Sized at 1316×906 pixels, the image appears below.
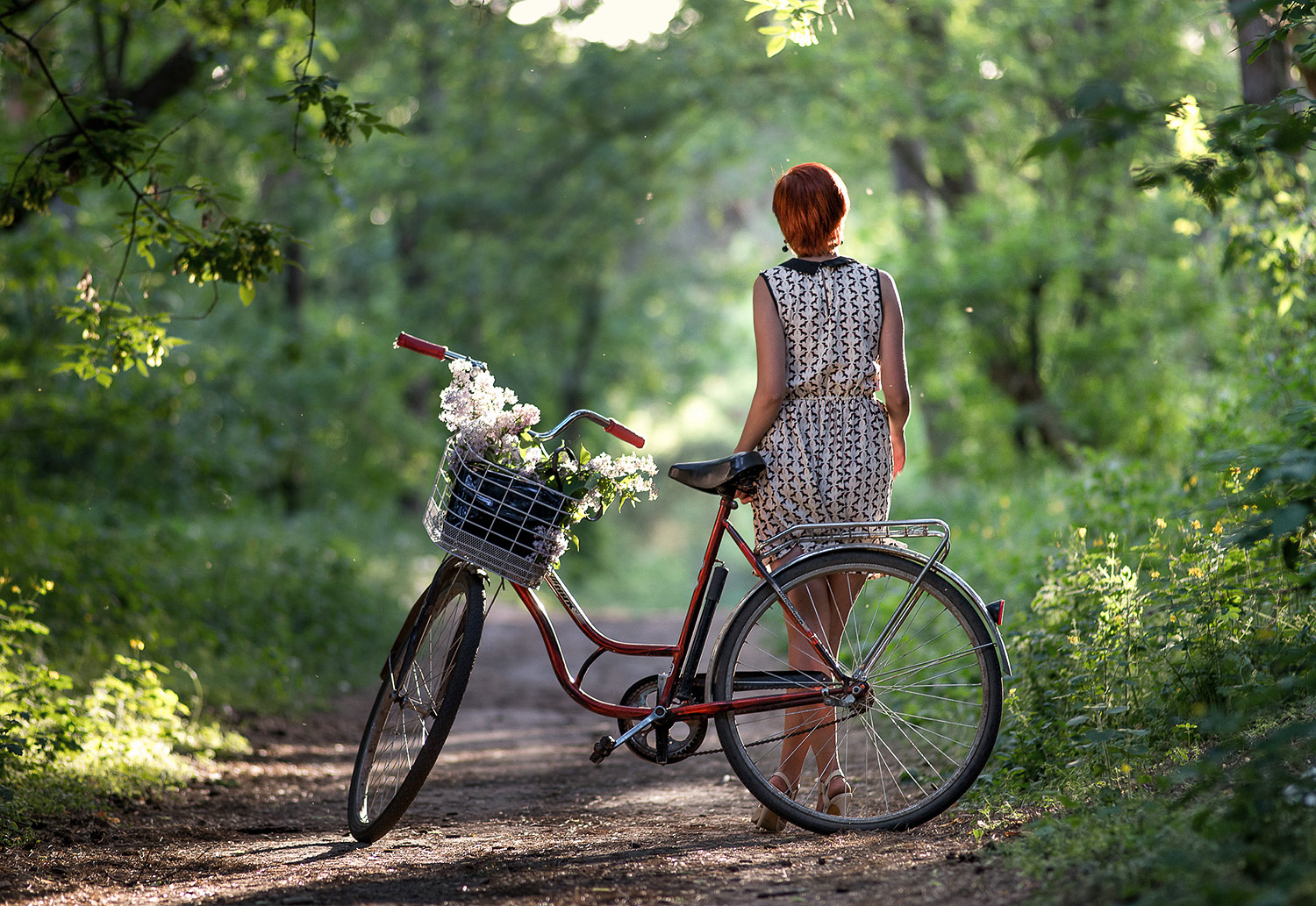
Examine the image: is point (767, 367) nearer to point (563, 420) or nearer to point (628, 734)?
point (563, 420)

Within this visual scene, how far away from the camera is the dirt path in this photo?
3.26 meters

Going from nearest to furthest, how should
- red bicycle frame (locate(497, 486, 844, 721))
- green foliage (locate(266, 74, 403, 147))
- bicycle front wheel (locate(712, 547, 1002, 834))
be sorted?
bicycle front wheel (locate(712, 547, 1002, 834))
red bicycle frame (locate(497, 486, 844, 721))
green foliage (locate(266, 74, 403, 147))

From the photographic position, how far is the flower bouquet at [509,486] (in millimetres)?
3760

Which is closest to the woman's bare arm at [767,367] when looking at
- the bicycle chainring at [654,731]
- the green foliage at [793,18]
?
the bicycle chainring at [654,731]

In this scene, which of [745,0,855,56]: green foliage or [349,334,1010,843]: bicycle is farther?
[745,0,855,56]: green foliage

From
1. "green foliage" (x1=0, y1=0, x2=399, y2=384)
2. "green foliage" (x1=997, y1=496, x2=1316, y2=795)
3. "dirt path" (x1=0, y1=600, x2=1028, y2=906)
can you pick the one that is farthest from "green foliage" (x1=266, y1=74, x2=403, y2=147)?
"green foliage" (x1=997, y1=496, x2=1316, y2=795)

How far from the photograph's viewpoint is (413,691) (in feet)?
13.6

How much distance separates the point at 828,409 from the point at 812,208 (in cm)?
68

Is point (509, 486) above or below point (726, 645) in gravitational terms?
above

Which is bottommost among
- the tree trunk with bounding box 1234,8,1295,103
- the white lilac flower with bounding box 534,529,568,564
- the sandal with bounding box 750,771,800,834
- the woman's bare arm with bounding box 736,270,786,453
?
the sandal with bounding box 750,771,800,834

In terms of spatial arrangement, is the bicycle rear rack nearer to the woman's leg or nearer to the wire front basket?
the woman's leg

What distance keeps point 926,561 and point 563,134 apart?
13655 mm

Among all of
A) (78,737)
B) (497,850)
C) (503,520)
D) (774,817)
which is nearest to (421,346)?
(503,520)

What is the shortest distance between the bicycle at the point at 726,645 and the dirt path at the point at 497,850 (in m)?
0.23
